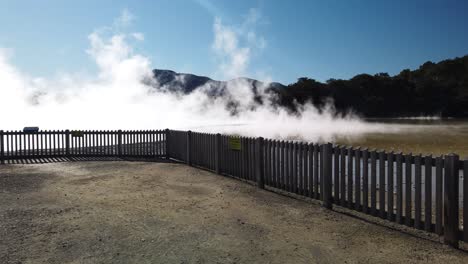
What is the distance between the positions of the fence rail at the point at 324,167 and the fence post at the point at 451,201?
1 centimetres

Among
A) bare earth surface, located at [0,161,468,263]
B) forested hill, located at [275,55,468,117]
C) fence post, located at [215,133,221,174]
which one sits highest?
forested hill, located at [275,55,468,117]

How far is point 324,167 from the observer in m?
7.90

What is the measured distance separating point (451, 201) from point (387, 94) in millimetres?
91423

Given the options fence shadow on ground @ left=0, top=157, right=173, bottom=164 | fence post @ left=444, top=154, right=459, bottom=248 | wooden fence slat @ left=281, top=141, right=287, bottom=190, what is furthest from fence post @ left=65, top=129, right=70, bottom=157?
fence post @ left=444, top=154, right=459, bottom=248

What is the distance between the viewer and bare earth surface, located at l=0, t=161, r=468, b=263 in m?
5.23

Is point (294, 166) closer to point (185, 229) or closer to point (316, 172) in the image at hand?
point (316, 172)

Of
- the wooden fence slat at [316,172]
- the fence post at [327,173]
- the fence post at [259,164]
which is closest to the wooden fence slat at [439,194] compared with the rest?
the fence post at [327,173]

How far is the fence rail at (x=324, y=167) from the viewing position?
582cm

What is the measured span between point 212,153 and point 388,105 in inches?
3378

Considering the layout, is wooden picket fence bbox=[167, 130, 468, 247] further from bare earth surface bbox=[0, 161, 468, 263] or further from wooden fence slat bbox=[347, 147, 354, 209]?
bare earth surface bbox=[0, 161, 468, 263]

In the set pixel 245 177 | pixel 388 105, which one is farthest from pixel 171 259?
pixel 388 105

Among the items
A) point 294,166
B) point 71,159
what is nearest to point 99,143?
point 71,159

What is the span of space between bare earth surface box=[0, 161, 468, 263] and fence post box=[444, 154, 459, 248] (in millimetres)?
231

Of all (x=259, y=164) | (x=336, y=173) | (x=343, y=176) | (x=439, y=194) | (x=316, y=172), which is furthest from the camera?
(x=259, y=164)
